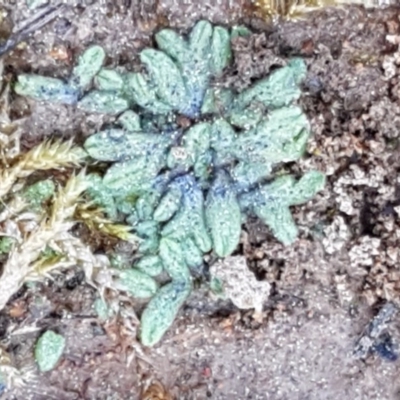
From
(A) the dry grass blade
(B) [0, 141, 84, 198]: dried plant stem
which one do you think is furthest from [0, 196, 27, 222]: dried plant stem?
(A) the dry grass blade

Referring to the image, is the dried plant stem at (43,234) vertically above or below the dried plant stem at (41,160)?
below

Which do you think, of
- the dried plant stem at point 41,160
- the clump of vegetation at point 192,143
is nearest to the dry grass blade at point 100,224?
the clump of vegetation at point 192,143

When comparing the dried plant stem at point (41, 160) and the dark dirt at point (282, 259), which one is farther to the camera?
the dark dirt at point (282, 259)

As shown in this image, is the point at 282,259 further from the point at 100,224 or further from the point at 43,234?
the point at 43,234

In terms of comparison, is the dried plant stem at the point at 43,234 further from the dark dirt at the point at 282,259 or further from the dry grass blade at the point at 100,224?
the dark dirt at the point at 282,259

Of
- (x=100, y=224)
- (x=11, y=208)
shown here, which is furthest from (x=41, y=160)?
(x=100, y=224)

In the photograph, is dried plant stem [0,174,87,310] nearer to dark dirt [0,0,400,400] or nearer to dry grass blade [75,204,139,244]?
dry grass blade [75,204,139,244]
